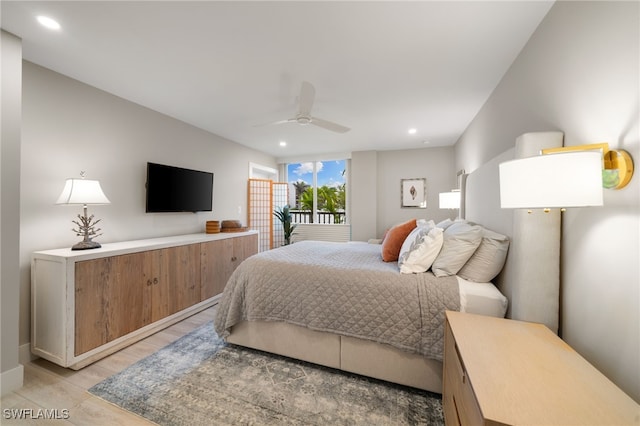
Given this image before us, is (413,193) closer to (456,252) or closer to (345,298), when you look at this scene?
(456,252)

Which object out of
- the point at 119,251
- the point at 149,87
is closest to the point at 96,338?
the point at 119,251

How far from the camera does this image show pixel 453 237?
6.05 feet

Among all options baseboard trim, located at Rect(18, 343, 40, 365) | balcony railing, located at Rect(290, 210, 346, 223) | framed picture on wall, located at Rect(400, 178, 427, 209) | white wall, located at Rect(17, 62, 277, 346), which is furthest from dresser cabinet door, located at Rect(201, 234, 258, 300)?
framed picture on wall, located at Rect(400, 178, 427, 209)

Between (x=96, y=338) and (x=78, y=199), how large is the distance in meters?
1.20

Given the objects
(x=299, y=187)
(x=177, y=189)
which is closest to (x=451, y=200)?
(x=299, y=187)

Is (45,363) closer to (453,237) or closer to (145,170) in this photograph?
(145,170)

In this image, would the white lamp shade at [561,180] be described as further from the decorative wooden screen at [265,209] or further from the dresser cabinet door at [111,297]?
the decorative wooden screen at [265,209]

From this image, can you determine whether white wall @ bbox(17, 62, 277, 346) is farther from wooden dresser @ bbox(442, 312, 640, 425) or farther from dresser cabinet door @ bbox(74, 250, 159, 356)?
wooden dresser @ bbox(442, 312, 640, 425)

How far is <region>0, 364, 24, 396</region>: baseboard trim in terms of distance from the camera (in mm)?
1692

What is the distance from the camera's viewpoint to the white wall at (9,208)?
5.62ft

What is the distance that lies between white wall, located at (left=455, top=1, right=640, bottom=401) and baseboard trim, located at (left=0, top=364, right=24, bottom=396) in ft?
11.3

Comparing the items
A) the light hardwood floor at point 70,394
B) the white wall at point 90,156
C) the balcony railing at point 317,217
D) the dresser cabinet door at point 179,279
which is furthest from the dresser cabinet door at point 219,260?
the balcony railing at point 317,217

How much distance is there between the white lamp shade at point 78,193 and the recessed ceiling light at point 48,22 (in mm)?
1116

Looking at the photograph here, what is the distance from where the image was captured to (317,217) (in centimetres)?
593
